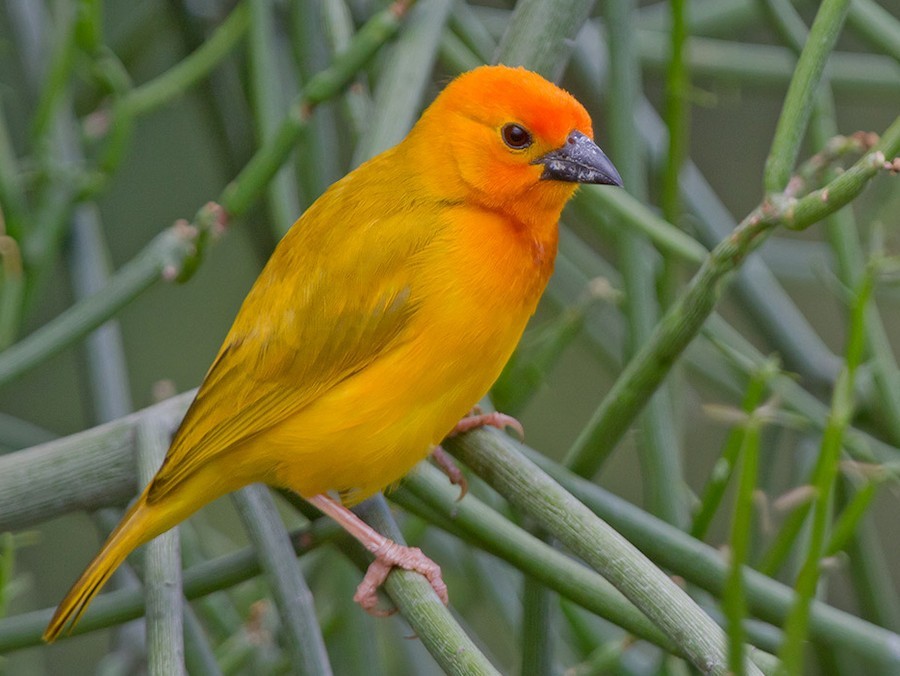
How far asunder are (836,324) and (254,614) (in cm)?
340

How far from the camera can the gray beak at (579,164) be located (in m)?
2.13

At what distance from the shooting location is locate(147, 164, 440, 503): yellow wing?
2.16m

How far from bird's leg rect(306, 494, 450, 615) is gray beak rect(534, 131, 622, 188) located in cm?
61

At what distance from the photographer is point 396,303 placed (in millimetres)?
2170

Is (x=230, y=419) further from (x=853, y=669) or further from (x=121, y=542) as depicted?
(x=853, y=669)

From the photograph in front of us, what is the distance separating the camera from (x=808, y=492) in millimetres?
1383

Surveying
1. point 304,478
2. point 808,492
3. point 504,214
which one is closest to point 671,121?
point 504,214

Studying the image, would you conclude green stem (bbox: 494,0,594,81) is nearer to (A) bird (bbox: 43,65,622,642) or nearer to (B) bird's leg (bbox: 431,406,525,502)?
(A) bird (bbox: 43,65,622,642)

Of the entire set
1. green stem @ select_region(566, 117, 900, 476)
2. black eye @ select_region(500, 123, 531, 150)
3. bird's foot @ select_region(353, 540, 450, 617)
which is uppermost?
black eye @ select_region(500, 123, 531, 150)

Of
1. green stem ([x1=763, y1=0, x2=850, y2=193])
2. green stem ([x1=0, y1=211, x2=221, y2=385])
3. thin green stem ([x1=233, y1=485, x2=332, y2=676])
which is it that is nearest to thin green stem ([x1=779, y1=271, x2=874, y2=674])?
green stem ([x1=763, y1=0, x2=850, y2=193])

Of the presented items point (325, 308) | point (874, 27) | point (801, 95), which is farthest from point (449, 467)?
point (874, 27)

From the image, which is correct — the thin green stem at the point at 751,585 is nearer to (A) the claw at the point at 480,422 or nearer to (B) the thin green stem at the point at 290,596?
(A) the claw at the point at 480,422

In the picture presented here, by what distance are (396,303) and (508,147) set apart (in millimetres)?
315

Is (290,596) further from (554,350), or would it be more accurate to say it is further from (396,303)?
(554,350)
